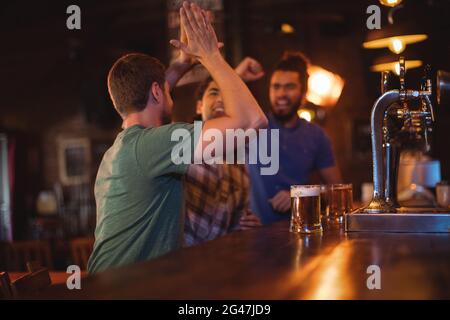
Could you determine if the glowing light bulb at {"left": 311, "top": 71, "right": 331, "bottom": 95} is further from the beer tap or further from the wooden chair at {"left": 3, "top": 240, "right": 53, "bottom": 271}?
the beer tap

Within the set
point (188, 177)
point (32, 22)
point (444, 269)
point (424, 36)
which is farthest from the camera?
point (32, 22)

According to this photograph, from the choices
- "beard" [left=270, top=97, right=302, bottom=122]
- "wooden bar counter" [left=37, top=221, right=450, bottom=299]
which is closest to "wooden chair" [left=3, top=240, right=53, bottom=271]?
"beard" [left=270, top=97, right=302, bottom=122]

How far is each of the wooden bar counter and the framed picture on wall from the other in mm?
8897

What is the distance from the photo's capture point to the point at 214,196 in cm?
253

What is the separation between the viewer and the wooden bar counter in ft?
2.85

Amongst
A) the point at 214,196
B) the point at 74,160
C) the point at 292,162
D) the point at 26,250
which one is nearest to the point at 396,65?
the point at 292,162

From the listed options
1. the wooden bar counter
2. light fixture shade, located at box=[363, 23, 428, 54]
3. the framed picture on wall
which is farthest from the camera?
the framed picture on wall

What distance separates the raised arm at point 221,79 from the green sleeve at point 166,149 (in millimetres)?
54

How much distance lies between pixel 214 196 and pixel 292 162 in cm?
89

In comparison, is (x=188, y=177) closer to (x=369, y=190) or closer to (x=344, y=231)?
(x=344, y=231)

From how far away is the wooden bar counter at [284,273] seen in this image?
0.87 metres

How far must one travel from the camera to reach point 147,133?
5.43 feet
